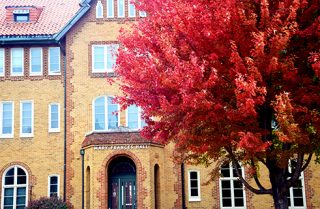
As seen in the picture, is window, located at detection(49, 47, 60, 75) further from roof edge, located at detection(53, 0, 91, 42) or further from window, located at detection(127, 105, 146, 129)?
window, located at detection(127, 105, 146, 129)

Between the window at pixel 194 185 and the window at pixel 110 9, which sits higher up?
the window at pixel 110 9

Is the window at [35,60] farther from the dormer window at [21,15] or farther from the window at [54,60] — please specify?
the dormer window at [21,15]

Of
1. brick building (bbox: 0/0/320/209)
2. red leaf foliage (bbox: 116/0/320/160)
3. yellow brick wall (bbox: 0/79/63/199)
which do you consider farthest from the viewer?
yellow brick wall (bbox: 0/79/63/199)

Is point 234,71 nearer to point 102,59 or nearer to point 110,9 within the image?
point 102,59

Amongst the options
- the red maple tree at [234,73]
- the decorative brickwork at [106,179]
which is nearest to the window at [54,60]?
the decorative brickwork at [106,179]

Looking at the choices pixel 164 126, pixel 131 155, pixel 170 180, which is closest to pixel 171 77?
pixel 164 126

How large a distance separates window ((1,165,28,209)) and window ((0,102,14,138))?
6.13ft

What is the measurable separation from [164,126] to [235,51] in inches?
120

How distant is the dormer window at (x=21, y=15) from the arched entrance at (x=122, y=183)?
418 inches

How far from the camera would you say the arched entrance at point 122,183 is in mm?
20938

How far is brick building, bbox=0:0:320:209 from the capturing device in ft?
69.1

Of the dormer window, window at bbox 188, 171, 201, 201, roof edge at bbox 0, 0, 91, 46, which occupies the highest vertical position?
the dormer window

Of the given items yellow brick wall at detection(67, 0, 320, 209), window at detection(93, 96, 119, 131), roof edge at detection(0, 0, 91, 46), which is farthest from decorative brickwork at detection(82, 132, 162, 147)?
roof edge at detection(0, 0, 91, 46)

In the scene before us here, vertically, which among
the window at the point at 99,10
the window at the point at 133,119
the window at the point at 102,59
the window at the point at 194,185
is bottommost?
the window at the point at 194,185
